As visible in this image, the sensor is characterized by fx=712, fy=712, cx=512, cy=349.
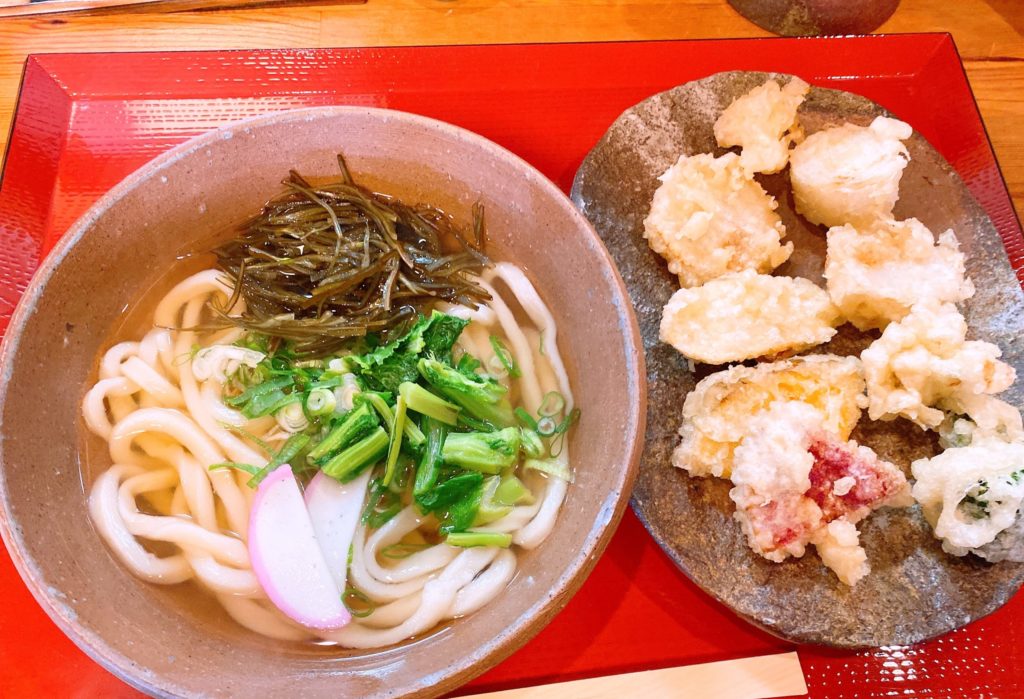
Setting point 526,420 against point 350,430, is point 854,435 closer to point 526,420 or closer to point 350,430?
point 526,420

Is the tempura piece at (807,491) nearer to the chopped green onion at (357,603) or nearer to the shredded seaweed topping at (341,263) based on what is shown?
the shredded seaweed topping at (341,263)

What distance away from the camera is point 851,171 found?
1.91 meters

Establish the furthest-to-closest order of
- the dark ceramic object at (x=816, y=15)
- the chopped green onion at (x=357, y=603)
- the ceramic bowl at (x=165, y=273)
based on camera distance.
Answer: the dark ceramic object at (x=816, y=15) < the chopped green onion at (x=357, y=603) < the ceramic bowl at (x=165, y=273)

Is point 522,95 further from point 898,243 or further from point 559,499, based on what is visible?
point 559,499

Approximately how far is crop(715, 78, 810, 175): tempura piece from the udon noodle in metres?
0.80

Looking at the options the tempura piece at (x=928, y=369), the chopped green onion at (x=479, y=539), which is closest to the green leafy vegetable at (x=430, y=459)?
the chopped green onion at (x=479, y=539)

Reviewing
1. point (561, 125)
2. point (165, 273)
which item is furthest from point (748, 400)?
point (165, 273)

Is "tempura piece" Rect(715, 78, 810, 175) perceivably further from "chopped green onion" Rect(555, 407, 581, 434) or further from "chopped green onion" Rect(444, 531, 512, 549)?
"chopped green onion" Rect(444, 531, 512, 549)

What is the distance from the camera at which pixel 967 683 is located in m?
1.65

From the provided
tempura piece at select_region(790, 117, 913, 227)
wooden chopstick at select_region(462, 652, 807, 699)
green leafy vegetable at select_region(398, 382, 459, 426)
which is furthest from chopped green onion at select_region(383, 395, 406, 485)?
tempura piece at select_region(790, 117, 913, 227)

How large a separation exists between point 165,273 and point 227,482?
1.71ft

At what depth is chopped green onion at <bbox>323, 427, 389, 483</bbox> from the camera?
1.47 meters

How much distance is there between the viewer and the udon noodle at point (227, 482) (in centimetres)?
145

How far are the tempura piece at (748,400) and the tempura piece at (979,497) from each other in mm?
224
